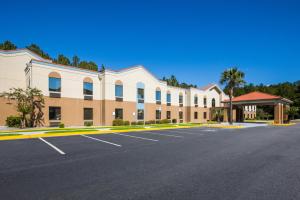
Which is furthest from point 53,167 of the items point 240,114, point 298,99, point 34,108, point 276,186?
point 298,99

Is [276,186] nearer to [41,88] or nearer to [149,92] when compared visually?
[41,88]

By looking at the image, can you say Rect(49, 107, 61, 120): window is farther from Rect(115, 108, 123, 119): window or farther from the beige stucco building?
Rect(115, 108, 123, 119): window

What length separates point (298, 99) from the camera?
247 ft

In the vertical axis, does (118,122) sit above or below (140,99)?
below

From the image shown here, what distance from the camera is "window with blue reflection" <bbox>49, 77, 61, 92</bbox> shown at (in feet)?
86.1

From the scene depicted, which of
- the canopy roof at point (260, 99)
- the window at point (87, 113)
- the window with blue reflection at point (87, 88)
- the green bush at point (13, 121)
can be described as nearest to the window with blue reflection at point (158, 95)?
the window with blue reflection at point (87, 88)

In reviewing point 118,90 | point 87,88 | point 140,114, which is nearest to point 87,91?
point 87,88

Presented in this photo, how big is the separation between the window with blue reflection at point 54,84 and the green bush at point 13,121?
17.0ft

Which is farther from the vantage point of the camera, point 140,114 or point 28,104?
point 140,114

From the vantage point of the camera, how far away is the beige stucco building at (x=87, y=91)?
83.4 feet

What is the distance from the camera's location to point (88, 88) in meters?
30.1

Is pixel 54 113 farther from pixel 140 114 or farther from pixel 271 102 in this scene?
pixel 271 102

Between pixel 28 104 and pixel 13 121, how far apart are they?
2.59 metres

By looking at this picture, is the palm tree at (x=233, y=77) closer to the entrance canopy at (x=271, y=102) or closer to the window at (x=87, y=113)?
the entrance canopy at (x=271, y=102)
